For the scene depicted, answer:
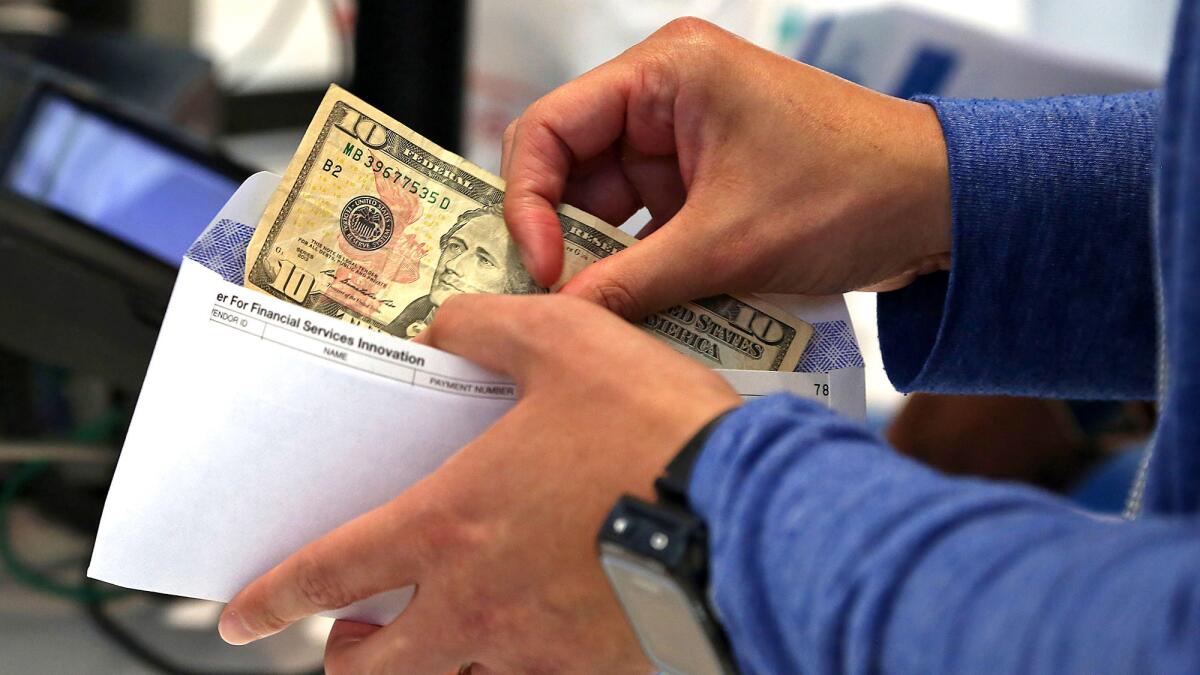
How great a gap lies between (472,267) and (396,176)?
0.20ft

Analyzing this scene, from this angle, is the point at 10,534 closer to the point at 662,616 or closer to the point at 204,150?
the point at 204,150

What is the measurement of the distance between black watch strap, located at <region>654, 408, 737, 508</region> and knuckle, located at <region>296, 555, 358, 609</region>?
0.15 metres

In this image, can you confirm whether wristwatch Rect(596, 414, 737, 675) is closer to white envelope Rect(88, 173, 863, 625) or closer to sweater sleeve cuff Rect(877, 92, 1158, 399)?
white envelope Rect(88, 173, 863, 625)

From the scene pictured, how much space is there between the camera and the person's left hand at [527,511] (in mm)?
394

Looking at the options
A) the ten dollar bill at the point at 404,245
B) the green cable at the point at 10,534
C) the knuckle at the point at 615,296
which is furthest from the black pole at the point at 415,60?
the knuckle at the point at 615,296

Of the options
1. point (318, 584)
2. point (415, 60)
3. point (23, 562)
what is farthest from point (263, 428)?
point (415, 60)

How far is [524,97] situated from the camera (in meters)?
1.38

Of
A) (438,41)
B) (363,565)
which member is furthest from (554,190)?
(438,41)

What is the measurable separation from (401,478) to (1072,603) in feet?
0.85

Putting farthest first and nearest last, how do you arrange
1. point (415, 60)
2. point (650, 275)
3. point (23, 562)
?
point (415, 60) < point (23, 562) < point (650, 275)

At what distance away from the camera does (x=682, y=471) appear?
0.37 m

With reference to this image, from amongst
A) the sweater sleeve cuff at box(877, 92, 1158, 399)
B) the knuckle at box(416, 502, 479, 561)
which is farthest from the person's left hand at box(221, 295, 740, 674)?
the sweater sleeve cuff at box(877, 92, 1158, 399)

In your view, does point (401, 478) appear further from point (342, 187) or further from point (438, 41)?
point (438, 41)

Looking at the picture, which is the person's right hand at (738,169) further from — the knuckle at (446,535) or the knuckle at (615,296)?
the knuckle at (446,535)
